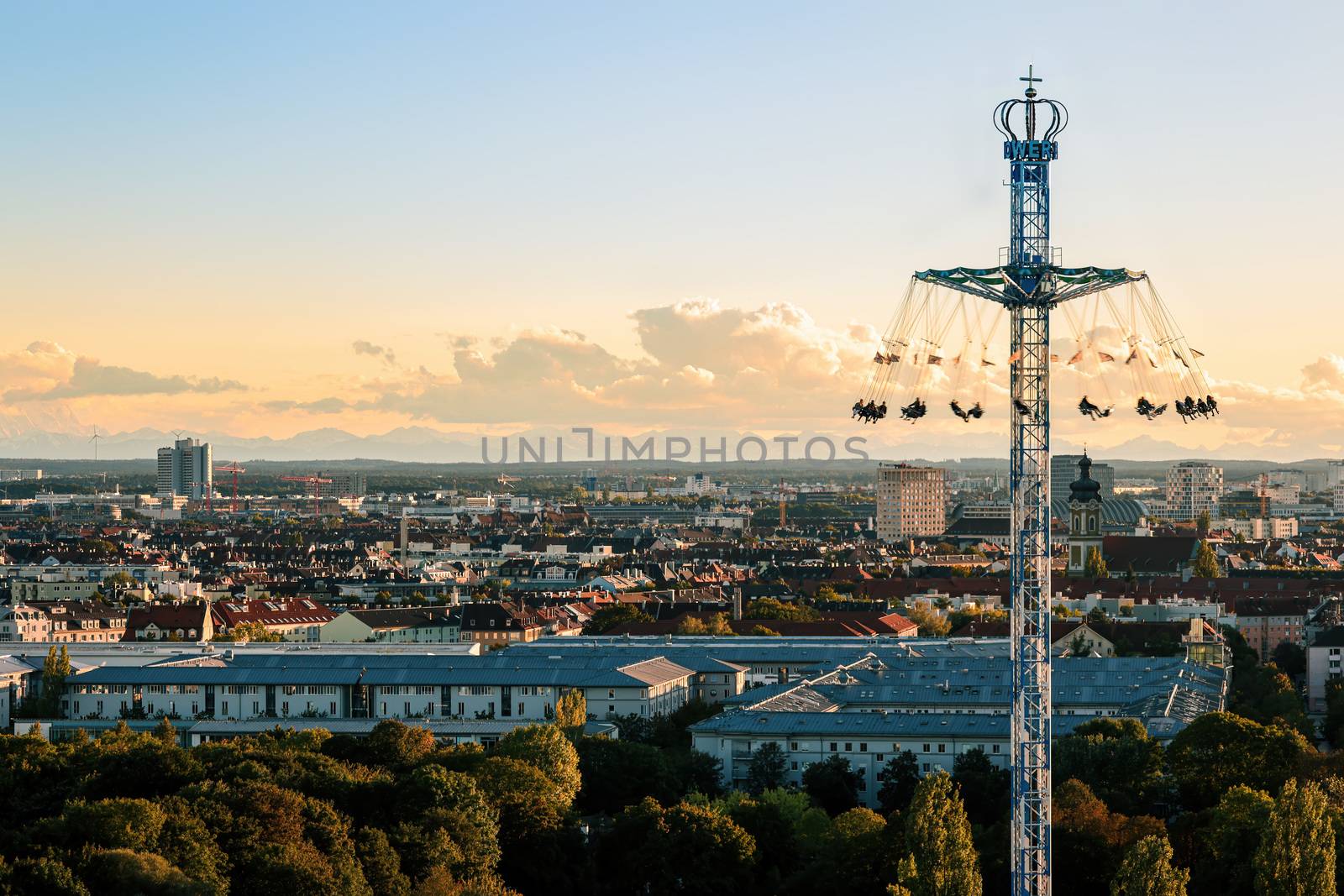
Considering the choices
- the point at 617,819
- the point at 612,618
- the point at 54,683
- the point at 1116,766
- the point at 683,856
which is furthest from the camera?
the point at 612,618

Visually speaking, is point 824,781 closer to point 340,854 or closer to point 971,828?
point 971,828

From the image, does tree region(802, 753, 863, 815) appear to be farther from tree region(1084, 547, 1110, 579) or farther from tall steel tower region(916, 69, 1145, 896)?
tree region(1084, 547, 1110, 579)

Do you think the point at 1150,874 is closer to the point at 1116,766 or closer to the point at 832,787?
the point at 1116,766

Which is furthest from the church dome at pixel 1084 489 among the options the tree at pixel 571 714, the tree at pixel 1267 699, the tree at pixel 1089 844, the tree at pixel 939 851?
the tree at pixel 939 851

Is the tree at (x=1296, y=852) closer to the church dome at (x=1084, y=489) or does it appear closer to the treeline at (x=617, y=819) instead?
the treeline at (x=617, y=819)

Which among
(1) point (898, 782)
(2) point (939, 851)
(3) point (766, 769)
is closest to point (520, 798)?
(3) point (766, 769)
